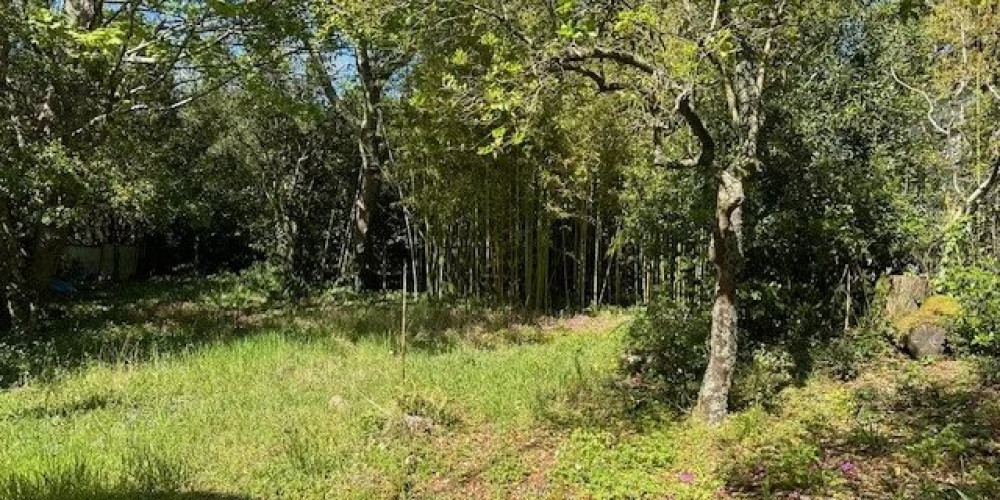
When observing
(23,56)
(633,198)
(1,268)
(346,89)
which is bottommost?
(1,268)

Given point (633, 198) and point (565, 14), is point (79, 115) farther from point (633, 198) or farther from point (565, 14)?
point (565, 14)

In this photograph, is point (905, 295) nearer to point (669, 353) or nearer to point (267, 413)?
point (669, 353)

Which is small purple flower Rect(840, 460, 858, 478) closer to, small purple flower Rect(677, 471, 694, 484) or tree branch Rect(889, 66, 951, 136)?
small purple flower Rect(677, 471, 694, 484)

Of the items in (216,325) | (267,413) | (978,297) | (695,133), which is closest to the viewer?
(695,133)

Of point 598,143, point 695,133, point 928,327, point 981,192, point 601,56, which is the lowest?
point 928,327

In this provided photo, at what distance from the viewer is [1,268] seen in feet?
25.5

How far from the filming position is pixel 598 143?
9250 mm

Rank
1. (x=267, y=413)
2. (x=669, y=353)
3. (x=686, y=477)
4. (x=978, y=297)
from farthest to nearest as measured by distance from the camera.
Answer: (x=669, y=353) < (x=267, y=413) < (x=978, y=297) < (x=686, y=477)

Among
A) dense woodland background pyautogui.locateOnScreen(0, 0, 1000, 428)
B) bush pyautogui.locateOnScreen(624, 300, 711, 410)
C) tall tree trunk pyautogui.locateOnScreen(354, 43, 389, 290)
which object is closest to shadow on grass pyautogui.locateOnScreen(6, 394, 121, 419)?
dense woodland background pyautogui.locateOnScreen(0, 0, 1000, 428)

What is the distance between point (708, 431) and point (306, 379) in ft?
10.7

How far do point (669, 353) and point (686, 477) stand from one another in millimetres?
1675

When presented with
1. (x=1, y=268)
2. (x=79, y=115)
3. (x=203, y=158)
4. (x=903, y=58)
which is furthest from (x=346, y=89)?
(x=903, y=58)

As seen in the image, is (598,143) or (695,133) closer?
(695,133)

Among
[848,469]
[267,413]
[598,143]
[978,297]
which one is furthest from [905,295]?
[267,413]
